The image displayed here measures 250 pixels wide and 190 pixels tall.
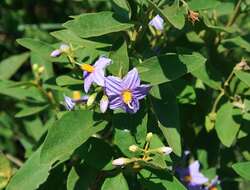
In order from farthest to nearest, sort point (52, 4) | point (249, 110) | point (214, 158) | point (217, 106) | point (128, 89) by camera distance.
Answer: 1. point (52, 4)
2. point (214, 158)
3. point (217, 106)
4. point (249, 110)
5. point (128, 89)

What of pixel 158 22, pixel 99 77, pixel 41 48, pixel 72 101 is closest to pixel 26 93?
pixel 41 48

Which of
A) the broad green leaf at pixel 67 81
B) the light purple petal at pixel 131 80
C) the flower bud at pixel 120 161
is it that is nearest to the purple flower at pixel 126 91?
the light purple petal at pixel 131 80

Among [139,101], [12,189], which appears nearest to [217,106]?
[139,101]

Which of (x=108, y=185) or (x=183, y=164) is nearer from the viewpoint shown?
(x=108, y=185)

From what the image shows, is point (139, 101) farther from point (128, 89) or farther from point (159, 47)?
point (159, 47)

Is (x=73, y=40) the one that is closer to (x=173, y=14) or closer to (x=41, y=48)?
(x=41, y=48)

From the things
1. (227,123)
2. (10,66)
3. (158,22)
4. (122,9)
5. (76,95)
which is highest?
(122,9)

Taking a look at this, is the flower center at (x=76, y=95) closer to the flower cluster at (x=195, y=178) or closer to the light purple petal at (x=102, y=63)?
the light purple petal at (x=102, y=63)
